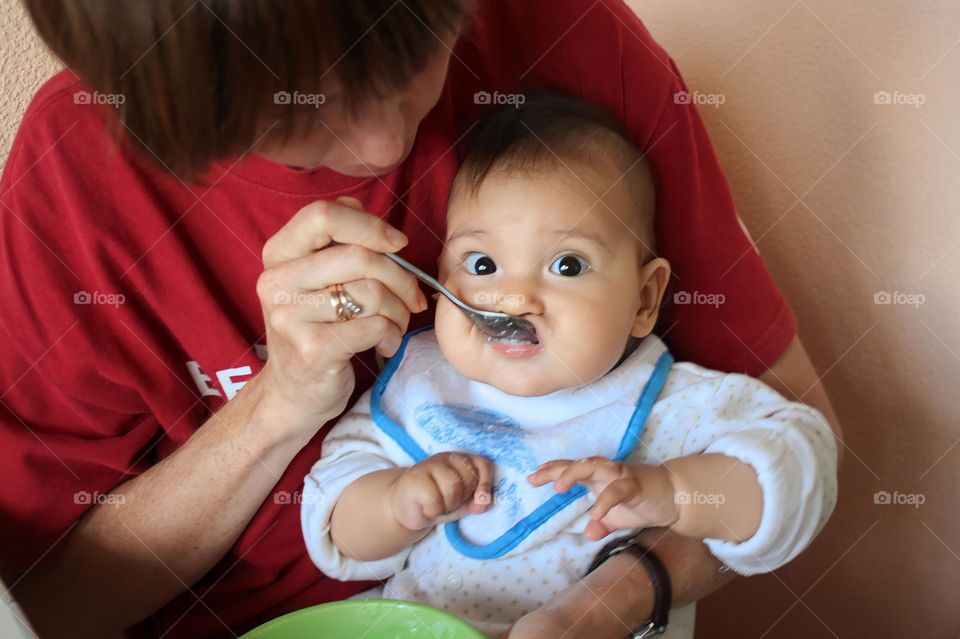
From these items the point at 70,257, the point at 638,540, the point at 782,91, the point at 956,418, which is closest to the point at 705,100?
the point at 782,91

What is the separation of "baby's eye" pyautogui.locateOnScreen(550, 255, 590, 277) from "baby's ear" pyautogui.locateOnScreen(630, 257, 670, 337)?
0.32 ft

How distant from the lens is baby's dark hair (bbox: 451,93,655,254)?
889 mm

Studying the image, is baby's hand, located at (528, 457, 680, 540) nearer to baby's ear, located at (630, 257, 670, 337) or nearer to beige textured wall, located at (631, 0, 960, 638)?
baby's ear, located at (630, 257, 670, 337)

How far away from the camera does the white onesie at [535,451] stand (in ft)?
2.89

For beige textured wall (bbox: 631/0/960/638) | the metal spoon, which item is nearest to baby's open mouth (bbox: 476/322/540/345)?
the metal spoon

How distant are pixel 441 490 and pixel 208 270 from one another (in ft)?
1.11

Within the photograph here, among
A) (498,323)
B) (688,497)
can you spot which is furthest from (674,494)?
(498,323)

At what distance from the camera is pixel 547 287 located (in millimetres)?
863

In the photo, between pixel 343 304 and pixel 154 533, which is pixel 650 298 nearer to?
pixel 343 304

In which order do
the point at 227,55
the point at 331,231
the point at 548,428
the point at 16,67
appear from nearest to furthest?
1. the point at 227,55
2. the point at 331,231
3. the point at 548,428
4. the point at 16,67

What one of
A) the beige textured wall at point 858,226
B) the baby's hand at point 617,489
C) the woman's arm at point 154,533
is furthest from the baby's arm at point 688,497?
the beige textured wall at point 858,226

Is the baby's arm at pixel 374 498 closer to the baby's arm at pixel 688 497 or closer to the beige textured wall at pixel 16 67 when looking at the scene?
the baby's arm at pixel 688 497

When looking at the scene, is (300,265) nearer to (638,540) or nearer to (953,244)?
(638,540)

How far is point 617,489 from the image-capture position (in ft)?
2.61
